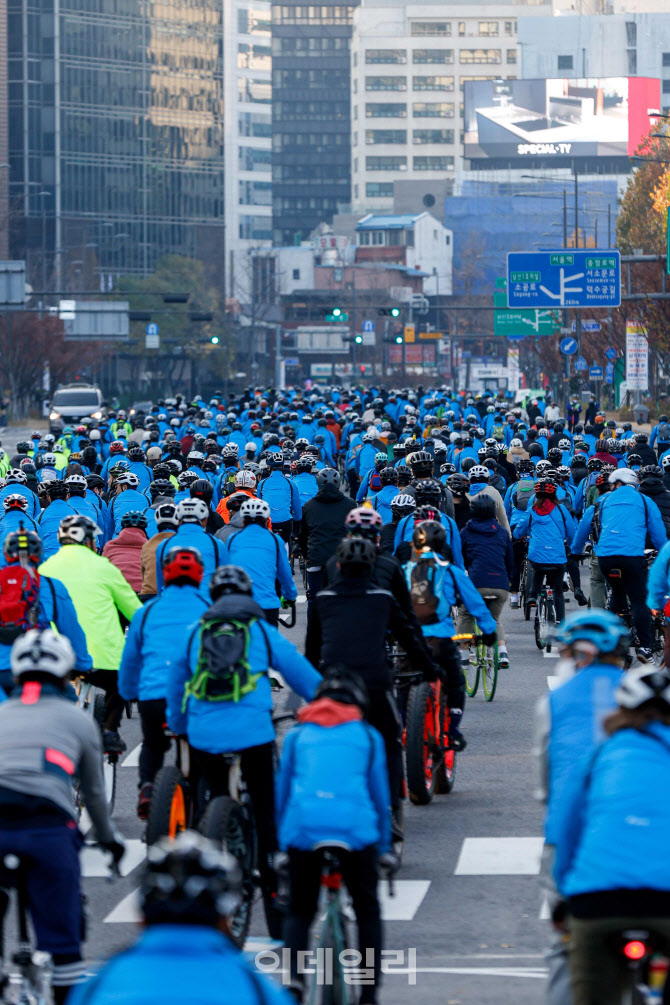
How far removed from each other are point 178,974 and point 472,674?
12.9m

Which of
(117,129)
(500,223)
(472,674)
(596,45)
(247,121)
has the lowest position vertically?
(472,674)

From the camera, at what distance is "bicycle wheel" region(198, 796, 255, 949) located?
7617mm

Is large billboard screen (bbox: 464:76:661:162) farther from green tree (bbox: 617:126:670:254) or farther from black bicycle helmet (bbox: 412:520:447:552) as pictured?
black bicycle helmet (bbox: 412:520:447:552)

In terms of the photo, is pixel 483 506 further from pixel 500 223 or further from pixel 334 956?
pixel 500 223

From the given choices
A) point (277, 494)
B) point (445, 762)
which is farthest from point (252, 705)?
point (277, 494)

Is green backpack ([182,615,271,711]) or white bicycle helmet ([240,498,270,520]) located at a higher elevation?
white bicycle helmet ([240,498,270,520])

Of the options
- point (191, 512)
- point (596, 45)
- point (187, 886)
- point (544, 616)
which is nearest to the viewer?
point (187, 886)

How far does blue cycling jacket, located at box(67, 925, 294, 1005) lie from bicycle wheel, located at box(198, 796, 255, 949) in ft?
11.4

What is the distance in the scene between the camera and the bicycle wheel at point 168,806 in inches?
326

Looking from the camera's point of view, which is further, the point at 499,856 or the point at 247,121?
the point at 247,121

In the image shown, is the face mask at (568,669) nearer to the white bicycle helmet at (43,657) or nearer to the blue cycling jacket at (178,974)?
the white bicycle helmet at (43,657)

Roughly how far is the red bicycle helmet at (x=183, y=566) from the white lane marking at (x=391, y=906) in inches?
58.1

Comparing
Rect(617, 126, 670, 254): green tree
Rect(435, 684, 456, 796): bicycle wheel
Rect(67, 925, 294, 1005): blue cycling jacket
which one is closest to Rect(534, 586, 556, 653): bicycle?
Rect(435, 684, 456, 796): bicycle wheel

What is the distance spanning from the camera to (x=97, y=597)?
11031mm
